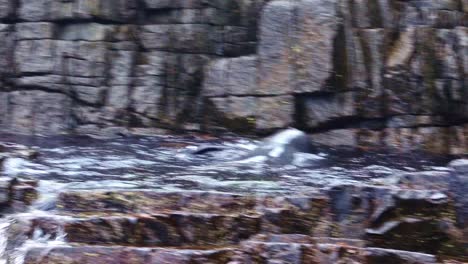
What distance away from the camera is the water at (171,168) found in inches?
352

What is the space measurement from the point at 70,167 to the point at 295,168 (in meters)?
3.13

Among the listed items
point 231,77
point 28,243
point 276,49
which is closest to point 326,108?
point 276,49

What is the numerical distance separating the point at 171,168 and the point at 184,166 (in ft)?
1.01

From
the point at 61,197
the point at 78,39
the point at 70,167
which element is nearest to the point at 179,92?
the point at 78,39

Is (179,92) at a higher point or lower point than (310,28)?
lower

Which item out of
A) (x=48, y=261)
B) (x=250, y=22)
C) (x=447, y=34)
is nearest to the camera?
(x=48, y=261)

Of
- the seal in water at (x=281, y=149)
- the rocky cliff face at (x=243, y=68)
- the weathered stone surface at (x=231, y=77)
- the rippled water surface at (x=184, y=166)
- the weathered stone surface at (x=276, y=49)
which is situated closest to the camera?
the rippled water surface at (x=184, y=166)

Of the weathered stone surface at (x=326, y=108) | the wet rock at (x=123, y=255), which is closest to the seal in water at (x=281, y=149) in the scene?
the weathered stone surface at (x=326, y=108)

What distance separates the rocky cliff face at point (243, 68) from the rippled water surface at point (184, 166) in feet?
2.70

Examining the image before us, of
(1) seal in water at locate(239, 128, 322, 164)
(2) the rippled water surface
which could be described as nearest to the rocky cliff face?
(2) the rippled water surface

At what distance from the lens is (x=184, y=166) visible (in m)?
11.6

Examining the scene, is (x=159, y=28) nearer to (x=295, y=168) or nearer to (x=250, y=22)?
(x=250, y=22)

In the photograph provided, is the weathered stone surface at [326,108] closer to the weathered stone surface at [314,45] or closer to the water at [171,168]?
the weathered stone surface at [314,45]

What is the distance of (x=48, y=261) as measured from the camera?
6.53 meters
